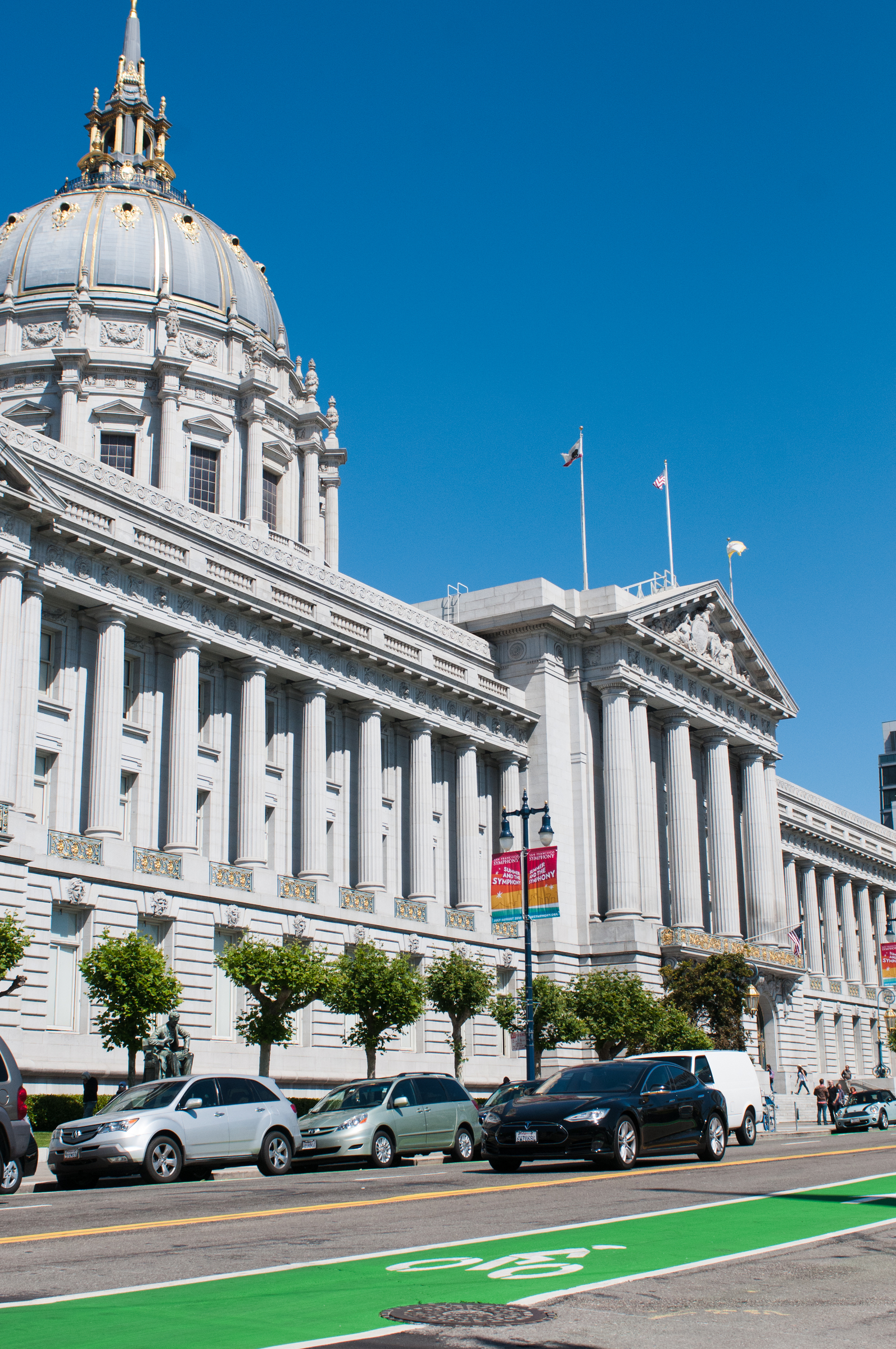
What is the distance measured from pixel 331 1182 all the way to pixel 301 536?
190 ft

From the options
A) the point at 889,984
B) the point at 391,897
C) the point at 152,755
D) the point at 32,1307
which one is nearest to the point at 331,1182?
the point at 32,1307

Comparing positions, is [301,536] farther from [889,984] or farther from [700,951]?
[889,984]

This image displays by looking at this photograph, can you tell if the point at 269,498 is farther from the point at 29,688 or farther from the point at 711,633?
the point at 29,688

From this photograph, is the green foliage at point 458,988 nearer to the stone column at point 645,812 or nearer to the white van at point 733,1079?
the stone column at point 645,812

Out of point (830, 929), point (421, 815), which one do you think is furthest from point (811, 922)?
point (421, 815)

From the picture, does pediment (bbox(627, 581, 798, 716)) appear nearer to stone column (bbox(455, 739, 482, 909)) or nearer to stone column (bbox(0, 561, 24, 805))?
stone column (bbox(455, 739, 482, 909))

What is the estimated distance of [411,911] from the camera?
5134 centimetres

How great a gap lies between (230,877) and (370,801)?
8.86 meters

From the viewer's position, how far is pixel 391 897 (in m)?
51.0

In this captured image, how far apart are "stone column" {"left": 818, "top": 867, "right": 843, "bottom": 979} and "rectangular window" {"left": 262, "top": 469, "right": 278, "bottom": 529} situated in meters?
44.0

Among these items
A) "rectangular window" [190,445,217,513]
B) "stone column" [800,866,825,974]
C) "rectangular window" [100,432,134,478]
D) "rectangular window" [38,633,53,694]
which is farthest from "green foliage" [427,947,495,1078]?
"stone column" [800,866,825,974]

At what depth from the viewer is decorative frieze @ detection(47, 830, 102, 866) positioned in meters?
37.0

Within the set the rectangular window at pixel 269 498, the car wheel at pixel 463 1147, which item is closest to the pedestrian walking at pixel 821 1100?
the car wheel at pixel 463 1147

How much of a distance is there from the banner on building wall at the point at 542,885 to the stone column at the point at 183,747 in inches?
408
